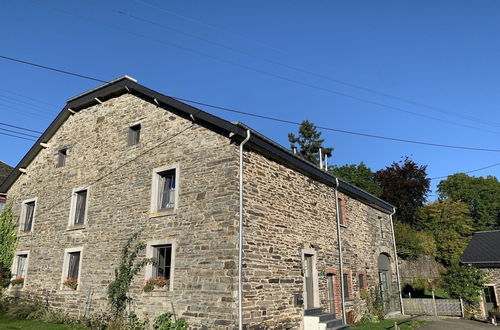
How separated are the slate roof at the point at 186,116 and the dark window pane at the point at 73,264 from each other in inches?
237

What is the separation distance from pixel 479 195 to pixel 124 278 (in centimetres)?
5098

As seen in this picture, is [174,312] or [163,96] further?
[163,96]

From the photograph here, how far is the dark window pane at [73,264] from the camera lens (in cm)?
1341

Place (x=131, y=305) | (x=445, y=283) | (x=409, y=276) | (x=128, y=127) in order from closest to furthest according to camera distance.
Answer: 1. (x=131, y=305)
2. (x=128, y=127)
3. (x=445, y=283)
4. (x=409, y=276)

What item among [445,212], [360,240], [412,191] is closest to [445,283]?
[360,240]

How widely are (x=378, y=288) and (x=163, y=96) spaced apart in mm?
13864

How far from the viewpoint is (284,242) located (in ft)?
37.2

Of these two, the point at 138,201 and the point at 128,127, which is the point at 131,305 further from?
Answer: the point at 128,127

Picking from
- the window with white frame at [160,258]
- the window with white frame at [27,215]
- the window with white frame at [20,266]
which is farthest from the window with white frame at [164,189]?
the window with white frame at [27,215]

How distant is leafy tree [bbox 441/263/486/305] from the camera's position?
17.6m

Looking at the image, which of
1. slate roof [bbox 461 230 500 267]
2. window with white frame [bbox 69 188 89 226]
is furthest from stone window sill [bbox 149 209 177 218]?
slate roof [bbox 461 230 500 267]

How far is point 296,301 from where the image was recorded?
11281 millimetres

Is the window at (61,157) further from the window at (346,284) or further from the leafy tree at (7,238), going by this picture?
the window at (346,284)

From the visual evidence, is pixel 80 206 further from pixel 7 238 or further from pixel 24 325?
pixel 7 238
